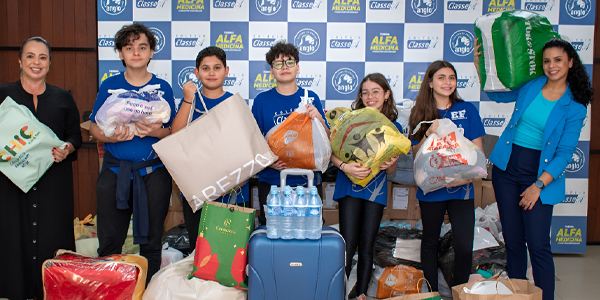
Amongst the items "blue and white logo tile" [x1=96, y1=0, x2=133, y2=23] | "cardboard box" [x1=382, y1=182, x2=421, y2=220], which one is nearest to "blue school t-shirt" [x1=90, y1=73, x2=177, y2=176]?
"blue and white logo tile" [x1=96, y1=0, x2=133, y2=23]

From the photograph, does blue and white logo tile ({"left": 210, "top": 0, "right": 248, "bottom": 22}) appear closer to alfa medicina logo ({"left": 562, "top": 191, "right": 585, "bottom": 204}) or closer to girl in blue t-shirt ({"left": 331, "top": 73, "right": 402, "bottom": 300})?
girl in blue t-shirt ({"left": 331, "top": 73, "right": 402, "bottom": 300})

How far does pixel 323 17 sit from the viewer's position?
3.76 meters

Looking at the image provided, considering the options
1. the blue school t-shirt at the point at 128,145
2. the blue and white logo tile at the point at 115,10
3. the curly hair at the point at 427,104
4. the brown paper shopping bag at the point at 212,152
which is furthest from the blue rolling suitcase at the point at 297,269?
the blue and white logo tile at the point at 115,10

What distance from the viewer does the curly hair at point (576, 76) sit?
7.43ft

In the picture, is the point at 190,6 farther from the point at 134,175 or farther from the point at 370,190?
the point at 370,190

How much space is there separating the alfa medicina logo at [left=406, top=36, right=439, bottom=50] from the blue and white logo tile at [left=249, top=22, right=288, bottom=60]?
3.71 feet

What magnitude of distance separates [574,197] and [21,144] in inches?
170

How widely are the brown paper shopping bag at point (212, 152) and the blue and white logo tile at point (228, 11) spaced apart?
187cm

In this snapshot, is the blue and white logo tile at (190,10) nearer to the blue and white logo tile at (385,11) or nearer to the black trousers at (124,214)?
the blue and white logo tile at (385,11)

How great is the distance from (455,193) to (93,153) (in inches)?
140

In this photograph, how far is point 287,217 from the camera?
6.59ft

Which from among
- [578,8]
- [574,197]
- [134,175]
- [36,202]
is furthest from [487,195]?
[36,202]

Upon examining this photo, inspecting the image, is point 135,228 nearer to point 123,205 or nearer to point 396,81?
point 123,205

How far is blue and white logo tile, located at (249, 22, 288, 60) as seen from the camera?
3770 mm
